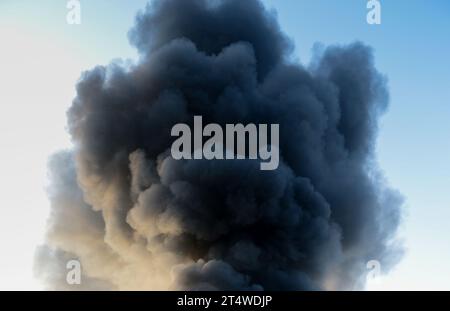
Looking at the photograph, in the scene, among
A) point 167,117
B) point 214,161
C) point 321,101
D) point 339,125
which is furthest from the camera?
point 339,125

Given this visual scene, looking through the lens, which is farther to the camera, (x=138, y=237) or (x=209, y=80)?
(x=209, y=80)

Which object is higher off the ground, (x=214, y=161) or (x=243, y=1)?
(x=243, y=1)

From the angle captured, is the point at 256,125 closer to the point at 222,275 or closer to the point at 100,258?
the point at 222,275

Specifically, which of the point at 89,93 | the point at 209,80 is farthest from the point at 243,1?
the point at 89,93

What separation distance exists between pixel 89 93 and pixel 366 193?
16210 mm

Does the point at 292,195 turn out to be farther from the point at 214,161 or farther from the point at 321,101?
the point at 321,101

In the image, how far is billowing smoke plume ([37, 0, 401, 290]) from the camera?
23344mm

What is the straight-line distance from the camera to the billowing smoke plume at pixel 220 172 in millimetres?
23344

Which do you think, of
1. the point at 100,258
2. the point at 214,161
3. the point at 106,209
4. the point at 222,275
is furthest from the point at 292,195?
the point at 100,258

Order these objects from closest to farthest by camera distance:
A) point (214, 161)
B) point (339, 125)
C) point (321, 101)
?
point (214, 161), point (321, 101), point (339, 125)

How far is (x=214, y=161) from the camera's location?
78.3 feet

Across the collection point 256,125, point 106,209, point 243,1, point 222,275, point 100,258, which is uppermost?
point 243,1

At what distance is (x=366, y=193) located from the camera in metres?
29.4

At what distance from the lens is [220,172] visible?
2378cm
